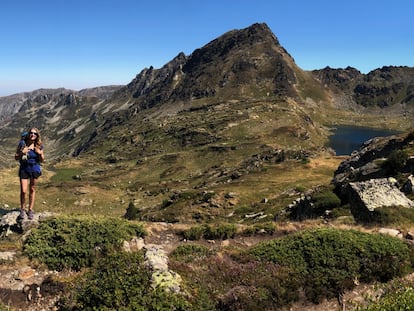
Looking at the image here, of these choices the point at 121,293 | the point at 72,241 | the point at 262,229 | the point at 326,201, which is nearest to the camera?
the point at 121,293

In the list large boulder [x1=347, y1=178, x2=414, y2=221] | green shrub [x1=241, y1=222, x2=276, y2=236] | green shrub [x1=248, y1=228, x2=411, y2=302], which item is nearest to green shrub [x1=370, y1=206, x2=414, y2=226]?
large boulder [x1=347, y1=178, x2=414, y2=221]

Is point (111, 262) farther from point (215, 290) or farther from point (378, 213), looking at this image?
point (378, 213)

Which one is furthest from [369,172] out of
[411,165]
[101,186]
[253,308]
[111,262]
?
[101,186]

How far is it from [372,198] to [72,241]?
1614cm

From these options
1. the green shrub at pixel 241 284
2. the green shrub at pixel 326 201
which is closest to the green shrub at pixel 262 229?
the green shrub at pixel 241 284

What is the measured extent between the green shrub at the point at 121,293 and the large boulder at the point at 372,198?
1411cm

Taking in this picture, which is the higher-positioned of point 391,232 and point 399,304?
point 399,304

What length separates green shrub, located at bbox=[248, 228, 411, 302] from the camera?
527 inches

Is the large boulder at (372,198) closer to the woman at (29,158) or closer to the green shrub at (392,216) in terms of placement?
the green shrub at (392,216)

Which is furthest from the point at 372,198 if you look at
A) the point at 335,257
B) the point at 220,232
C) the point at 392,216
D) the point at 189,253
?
the point at 189,253

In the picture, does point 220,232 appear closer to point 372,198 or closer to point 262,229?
point 262,229

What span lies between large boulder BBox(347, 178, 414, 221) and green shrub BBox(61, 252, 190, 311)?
14107mm

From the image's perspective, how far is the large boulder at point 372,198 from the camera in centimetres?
2091

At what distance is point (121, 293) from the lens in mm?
10562
